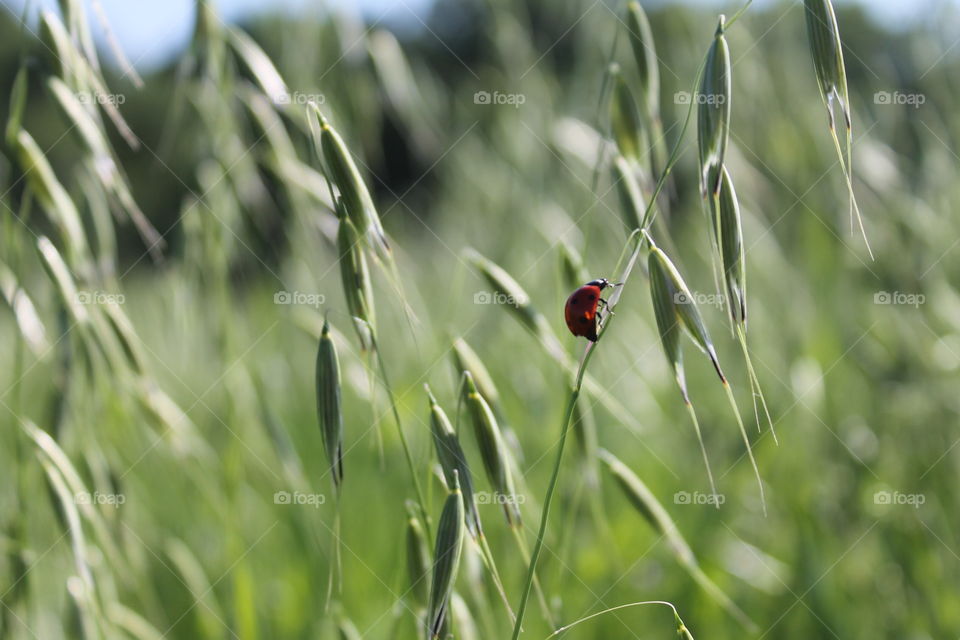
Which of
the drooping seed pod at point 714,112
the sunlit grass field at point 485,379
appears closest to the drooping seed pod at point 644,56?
the sunlit grass field at point 485,379

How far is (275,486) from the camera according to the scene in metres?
1.02

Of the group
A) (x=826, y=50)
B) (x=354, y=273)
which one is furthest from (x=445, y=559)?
(x=826, y=50)

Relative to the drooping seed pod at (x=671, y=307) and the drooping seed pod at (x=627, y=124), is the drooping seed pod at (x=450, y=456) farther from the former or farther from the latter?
the drooping seed pod at (x=627, y=124)

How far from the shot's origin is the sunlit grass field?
50cm

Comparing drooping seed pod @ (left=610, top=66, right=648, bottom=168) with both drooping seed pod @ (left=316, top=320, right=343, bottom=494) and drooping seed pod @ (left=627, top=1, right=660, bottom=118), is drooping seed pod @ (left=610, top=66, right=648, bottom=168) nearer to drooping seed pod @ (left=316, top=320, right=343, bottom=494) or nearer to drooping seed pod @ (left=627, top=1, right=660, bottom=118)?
drooping seed pod @ (left=627, top=1, right=660, bottom=118)

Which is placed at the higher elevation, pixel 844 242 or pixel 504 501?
pixel 844 242

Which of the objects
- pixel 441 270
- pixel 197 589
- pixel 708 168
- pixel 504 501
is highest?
pixel 441 270

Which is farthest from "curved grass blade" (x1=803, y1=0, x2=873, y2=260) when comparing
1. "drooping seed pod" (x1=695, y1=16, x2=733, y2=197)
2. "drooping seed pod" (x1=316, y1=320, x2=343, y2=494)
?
"drooping seed pod" (x1=316, y1=320, x2=343, y2=494)

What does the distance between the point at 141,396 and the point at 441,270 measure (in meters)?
1.13

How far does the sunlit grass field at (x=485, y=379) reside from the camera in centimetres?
50

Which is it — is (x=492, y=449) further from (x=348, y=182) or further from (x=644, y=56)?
(x=644, y=56)

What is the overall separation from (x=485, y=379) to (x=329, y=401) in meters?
0.14

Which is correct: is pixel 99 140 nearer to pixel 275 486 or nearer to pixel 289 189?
pixel 289 189

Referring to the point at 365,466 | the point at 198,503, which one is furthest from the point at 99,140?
the point at 365,466
